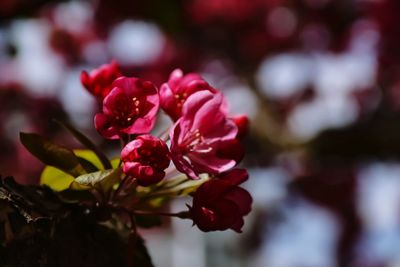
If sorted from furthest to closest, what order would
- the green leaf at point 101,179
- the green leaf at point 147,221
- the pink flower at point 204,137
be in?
1. the green leaf at point 147,221
2. the pink flower at point 204,137
3. the green leaf at point 101,179

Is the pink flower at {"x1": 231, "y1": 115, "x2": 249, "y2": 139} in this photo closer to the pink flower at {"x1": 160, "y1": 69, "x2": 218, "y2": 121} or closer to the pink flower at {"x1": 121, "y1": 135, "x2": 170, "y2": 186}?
the pink flower at {"x1": 160, "y1": 69, "x2": 218, "y2": 121}


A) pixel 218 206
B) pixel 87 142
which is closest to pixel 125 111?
pixel 87 142

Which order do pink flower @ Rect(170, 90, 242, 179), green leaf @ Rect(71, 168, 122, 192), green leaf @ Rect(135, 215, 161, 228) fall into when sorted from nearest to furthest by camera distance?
green leaf @ Rect(71, 168, 122, 192) → pink flower @ Rect(170, 90, 242, 179) → green leaf @ Rect(135, 215, 161, 228)

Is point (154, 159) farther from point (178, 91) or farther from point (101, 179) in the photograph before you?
point (178, 91)

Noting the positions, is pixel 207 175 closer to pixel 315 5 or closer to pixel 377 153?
pixel 377 153

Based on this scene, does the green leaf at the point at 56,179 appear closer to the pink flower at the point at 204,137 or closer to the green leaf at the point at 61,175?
the green leaf at the point at 61,175

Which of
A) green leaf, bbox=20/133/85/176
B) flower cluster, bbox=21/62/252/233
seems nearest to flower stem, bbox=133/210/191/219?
flower cluster, bbox=21/62/252/233

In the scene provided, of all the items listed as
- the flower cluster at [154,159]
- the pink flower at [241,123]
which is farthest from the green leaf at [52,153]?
the pink flower at [241,123]

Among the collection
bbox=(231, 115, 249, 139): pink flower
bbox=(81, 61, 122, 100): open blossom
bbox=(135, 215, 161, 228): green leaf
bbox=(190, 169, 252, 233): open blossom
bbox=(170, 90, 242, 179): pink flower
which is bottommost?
bbox=(135, 215, 161, 228): green leaf
